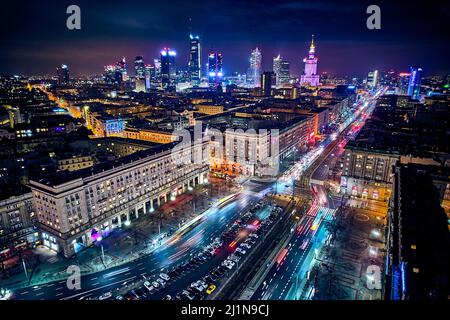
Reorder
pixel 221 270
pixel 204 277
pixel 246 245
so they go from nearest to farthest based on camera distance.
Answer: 1. pixel 204 277
2. pixel 221 270
3. pixel 246 245

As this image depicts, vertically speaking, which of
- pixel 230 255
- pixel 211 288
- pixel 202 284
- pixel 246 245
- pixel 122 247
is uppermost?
pixel 246 245

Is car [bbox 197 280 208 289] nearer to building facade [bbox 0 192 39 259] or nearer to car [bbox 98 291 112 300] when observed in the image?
car [bbox 98 291 112 300]

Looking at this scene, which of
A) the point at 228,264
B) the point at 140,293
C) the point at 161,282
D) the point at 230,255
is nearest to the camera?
the point at 140,293

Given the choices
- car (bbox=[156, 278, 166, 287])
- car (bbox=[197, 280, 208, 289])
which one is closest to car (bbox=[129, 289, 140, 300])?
car (bbox=[156, 278, 166, 287])

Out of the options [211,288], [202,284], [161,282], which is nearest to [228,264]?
[211,288]

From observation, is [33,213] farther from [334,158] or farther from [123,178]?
[334,158]

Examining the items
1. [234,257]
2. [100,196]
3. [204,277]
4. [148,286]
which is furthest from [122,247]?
[234,257]

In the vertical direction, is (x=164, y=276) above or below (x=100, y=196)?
below

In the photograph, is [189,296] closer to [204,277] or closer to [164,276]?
[204,277]

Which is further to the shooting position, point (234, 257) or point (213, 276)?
point (234, 257)
